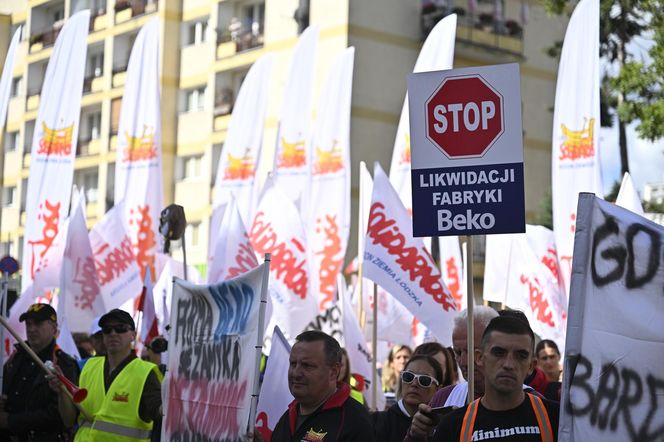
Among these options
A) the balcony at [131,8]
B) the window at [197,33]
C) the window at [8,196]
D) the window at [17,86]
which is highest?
the balcony at [131,8]

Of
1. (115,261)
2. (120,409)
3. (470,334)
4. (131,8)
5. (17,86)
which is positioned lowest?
(120,409)

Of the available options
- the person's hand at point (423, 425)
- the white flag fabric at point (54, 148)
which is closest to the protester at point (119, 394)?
the person's hand at point (423, 425)

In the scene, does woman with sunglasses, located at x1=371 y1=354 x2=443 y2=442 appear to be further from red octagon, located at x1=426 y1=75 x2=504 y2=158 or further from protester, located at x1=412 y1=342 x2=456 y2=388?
red octagon, located at x1=426 y1=75 x2=504 y2=158

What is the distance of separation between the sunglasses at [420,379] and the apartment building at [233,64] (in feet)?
87.4

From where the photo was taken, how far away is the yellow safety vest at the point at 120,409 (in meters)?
8.16

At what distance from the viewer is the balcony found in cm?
4023

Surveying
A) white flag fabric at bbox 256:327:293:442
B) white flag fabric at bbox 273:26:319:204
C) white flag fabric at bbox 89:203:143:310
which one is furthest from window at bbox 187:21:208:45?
white flag fabric at bbox 256:327:293:442

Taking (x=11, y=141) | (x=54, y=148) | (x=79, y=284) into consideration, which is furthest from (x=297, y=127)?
(x=11, y=141)

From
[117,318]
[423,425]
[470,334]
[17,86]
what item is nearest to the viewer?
[423,425]

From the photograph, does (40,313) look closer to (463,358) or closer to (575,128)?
A: (463,358)

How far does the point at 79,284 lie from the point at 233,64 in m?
23.0

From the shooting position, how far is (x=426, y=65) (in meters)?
17.8

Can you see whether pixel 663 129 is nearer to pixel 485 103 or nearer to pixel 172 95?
pixel 485 103

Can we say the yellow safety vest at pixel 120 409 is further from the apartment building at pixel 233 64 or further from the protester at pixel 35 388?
the apartment building at pixel 233 64
